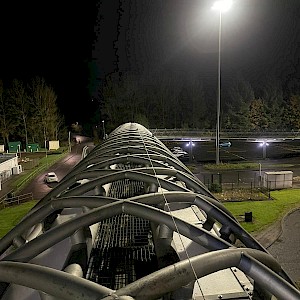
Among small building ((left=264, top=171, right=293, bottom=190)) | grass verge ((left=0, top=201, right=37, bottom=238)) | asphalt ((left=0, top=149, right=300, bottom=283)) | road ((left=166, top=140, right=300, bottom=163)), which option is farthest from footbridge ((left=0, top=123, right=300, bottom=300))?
road ((left=166, top=140, right=300, bottom=163))

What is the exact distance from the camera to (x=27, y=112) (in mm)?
41156

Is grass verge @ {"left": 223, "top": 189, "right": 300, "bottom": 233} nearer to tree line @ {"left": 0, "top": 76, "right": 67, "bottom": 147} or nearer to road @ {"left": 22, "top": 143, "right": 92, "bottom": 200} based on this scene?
road @ {"left": 22, "top": 143, "right": 92, "bottom": 200}

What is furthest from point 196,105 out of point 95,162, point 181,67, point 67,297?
point 67,297

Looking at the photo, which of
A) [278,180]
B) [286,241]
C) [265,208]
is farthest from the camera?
[278,180]

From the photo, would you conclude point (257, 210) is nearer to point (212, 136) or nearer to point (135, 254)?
point (135, 254)

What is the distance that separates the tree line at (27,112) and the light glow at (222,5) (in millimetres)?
27675

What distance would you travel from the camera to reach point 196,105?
47906 millimetres

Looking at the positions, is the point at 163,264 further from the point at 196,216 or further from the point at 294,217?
the point at 294,217

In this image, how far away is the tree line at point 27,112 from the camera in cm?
3956

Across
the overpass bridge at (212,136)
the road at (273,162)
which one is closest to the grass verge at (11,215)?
the road at (273,162)

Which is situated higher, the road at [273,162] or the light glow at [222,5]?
the light glow at [222,5]

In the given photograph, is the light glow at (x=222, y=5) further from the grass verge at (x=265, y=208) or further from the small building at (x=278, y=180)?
the grass verge at (x=265, y=208)

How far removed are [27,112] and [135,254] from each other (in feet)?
136

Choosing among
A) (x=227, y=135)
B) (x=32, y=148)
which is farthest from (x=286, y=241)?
(x=32, y=148)
